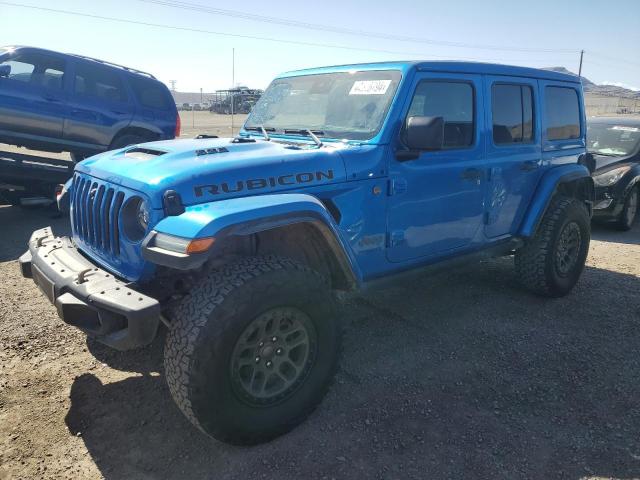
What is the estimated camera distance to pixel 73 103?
25.0ft

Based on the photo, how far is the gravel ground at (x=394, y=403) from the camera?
2.52 meters

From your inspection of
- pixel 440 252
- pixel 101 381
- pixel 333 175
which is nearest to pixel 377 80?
pixel 333 175

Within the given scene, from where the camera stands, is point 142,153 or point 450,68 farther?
point 450,68

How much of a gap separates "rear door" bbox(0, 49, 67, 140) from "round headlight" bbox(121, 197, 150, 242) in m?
5.80

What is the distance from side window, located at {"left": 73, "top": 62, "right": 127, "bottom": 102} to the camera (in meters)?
7.77

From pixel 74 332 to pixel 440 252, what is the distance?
2824 mm

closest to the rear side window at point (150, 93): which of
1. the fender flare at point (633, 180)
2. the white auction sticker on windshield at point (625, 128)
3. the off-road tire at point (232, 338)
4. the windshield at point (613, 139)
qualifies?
the off-road tire at point (232, 338)

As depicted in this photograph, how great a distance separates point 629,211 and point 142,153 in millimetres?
7377

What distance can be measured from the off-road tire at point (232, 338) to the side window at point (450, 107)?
60.5 inches

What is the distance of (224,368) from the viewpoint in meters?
2.38

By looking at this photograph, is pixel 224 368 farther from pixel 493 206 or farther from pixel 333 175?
pixel 493 206

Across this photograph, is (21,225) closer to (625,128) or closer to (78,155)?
(78,155)

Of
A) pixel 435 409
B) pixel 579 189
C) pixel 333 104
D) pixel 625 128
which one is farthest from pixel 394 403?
pixel 625 128

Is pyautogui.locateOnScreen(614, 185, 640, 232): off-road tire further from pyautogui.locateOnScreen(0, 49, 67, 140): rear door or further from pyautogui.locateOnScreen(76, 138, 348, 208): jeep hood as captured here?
pyautogui.locateOnScreen(0, 49, 67, 140): rear door
